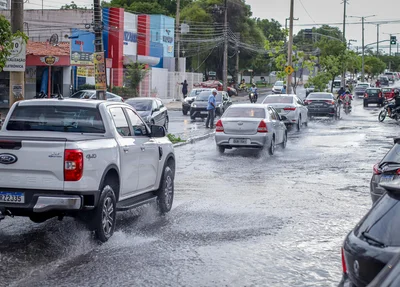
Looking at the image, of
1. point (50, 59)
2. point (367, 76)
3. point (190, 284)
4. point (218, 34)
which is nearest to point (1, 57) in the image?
point (190, 284)

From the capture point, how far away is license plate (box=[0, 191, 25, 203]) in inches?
350

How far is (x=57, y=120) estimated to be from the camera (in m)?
10.1

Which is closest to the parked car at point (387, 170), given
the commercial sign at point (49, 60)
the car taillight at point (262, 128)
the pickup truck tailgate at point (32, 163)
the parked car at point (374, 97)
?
the pickup truck tailgate at point (32, 163)

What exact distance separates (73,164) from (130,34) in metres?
50.4

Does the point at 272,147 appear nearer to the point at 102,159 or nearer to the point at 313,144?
the point at 313,144

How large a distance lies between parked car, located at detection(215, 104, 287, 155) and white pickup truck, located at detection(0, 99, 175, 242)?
10542 mm

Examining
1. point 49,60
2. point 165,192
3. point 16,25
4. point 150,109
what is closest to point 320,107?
point 150,109

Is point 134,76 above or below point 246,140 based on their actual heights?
above

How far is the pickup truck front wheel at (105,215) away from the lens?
30.2ft

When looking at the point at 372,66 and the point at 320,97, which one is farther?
the point at 372,66

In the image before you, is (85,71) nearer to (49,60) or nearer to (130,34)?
(49,60)

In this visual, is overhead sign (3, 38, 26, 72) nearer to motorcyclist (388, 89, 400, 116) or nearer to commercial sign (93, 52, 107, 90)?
commercial sign (93, 52, 107, 90)

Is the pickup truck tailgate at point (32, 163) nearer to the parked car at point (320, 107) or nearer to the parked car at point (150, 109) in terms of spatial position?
the parked car at point (150, 109)

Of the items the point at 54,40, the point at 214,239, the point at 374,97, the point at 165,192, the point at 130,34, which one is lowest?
the point at 214,239
